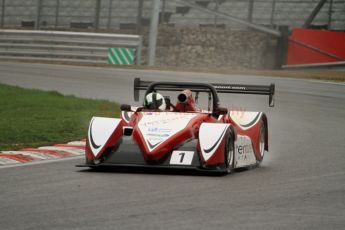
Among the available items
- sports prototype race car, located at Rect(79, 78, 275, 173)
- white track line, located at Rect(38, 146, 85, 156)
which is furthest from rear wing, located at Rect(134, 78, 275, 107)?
white track line, located at Rect(38, 146, 85, 156)

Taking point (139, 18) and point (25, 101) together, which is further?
point (139, 18)

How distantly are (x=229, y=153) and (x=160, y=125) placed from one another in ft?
2.75

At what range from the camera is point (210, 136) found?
10.8 meters

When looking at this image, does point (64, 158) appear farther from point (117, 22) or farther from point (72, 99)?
point (117, 22)

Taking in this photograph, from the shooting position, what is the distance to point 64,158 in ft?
41.1

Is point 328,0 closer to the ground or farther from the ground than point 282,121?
farther from the ground

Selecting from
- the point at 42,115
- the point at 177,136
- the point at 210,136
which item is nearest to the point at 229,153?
the point at 210,136

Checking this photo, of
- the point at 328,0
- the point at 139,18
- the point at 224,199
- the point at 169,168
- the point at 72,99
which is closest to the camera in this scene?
the point at 224,199

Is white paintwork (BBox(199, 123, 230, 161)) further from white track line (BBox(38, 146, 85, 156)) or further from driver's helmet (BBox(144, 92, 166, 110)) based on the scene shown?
white track line (BBox(38, 146, 85, 156))

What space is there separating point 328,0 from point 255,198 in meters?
22.1

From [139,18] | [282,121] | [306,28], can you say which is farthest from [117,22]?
[282,121]

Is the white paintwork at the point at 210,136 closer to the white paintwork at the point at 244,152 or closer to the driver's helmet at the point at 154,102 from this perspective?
the white paintwork at the point at 244,152

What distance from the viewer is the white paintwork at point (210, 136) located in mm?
10734

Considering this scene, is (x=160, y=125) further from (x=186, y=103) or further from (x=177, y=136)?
(x=186, y=103)
